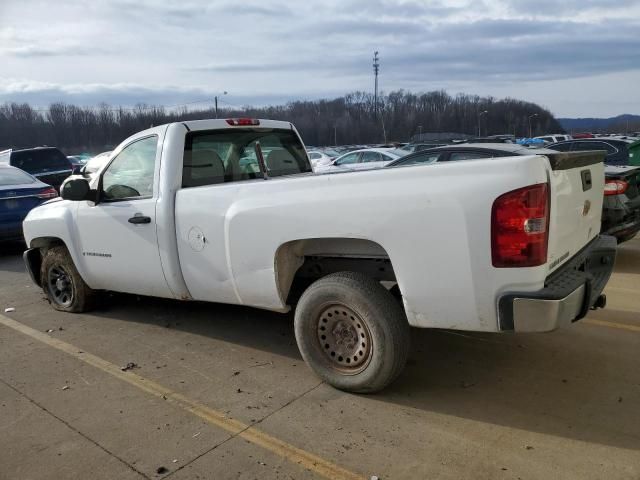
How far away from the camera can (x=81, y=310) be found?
18.9 feet

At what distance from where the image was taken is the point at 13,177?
32.9 feet

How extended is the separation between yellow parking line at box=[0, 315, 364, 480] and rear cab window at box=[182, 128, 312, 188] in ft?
5.19

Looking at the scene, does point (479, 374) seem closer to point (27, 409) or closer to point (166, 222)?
point (166, 222)

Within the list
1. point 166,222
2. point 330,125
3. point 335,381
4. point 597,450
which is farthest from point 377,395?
point 330,125

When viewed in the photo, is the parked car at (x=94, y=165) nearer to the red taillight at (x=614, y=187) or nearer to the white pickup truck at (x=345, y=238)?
the white pickup truck at (x=345, y=238)

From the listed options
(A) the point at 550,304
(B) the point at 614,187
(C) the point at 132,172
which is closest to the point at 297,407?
(A) the point at 550,304

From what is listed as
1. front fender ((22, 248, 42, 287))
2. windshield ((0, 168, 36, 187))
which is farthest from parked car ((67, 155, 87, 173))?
front fender ((22, 248, 42, 287))

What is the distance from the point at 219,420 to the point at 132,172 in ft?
8.09

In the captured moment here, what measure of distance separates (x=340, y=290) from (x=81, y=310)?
11.4 feet

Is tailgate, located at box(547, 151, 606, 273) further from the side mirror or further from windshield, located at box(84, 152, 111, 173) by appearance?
windshield, located at box(84, 152, 111, 173)

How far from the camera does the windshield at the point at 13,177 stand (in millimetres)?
9766

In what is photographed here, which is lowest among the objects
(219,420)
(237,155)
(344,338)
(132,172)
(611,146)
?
(219,420)

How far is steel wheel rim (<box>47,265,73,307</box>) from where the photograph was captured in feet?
18.9

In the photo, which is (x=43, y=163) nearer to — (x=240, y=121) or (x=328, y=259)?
(x=240, y=121)
